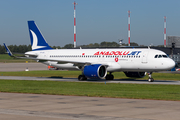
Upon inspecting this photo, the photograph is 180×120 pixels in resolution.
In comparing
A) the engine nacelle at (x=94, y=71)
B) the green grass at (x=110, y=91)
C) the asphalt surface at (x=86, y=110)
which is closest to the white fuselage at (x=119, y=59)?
the engine nacelle at (x=94, y=71)

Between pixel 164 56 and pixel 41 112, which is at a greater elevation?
pixel 164 56

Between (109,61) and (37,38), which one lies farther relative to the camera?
(37,38)

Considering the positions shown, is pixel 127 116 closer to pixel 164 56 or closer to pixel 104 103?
pixel 104 103

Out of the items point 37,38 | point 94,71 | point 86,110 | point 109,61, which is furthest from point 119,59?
point 86,110

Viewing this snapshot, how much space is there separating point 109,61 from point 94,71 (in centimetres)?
319

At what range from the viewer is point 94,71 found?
3669cm

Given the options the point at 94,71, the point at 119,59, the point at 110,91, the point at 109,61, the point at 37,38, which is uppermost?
the point at 37,38

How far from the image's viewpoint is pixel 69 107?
1562 cm

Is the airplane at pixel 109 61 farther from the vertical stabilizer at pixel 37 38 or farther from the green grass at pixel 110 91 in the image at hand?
the green grass at pixel 110 91

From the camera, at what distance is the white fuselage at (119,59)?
1423 inches

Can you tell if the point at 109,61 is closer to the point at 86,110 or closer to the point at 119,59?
the point at 119,59

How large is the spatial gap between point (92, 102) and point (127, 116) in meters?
4.62

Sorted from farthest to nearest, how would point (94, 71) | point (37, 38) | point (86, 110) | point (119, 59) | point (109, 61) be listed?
1. point (37, 38)
2. point (109, 61)
3. point (119, 59)
4. point (94, 71)
5. point (86, 110)

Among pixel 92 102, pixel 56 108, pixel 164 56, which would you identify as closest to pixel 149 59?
pixel 164 56
